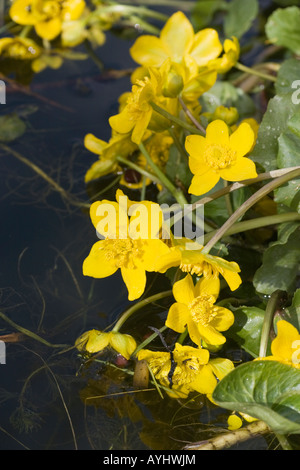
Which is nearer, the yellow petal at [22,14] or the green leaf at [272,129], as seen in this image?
the green leaf at [272,129]

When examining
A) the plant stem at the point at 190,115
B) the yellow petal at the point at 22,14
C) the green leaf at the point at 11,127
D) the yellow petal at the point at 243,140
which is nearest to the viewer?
the yellow petal at the point at 243,140

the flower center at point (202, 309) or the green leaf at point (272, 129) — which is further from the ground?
the green leaf at point (272, 129)

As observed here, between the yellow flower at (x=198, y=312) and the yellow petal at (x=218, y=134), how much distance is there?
259 mm

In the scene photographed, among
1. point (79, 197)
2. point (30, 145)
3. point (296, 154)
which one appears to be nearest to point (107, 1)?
point (30, 145)

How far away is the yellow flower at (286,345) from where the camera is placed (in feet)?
3.40

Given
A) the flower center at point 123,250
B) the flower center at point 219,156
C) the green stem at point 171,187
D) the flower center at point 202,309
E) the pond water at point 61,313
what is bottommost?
the pond water at point 61,313

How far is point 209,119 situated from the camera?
128 cm

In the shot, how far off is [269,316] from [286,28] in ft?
3.19

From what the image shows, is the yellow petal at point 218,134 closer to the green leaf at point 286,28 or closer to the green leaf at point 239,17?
the green leaf at point 286,28

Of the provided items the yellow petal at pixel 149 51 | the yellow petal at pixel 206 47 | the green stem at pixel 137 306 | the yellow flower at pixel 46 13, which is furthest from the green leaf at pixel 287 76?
the yellow flower at pixel 46 13

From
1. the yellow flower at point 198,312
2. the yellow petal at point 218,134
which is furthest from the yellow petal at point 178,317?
the yellow petal at point 218,134

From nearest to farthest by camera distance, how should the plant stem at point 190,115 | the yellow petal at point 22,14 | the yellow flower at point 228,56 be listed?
the plant stem at point 190,115, the yellow flower at point 228,56, the yellow petal at point 22,14

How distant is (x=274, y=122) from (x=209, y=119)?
5.6 inches

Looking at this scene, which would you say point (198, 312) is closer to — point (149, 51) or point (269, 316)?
point (269, 316)
